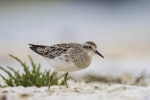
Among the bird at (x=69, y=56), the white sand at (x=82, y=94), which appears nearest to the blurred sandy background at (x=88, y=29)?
the bird at (x=69, y=56)

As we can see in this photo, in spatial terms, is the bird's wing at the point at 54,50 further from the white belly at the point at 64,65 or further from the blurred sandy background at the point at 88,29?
the blurred sandy background at the point at 88,29

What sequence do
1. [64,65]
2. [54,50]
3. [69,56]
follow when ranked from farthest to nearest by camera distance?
[54,50] → [69,56] → [64,65]

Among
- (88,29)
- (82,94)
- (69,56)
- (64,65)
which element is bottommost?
(82,94)

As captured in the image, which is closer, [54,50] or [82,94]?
[82,94]

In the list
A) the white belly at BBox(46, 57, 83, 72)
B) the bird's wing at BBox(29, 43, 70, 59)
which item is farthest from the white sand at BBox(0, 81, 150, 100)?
the bird's wing at BBox(29, 43, 70, 59)

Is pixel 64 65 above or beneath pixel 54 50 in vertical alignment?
beneath

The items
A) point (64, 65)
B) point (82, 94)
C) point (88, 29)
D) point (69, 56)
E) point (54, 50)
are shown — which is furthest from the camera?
point (88, 29)

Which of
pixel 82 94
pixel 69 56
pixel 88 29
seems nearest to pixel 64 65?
pixel 69 56

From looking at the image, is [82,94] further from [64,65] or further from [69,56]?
[69,56]
